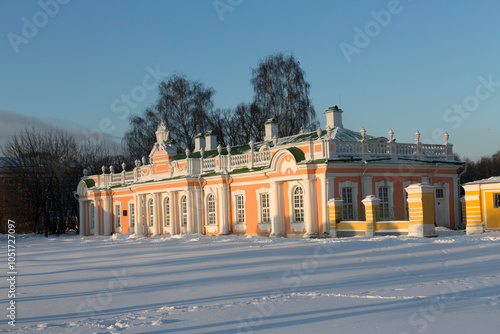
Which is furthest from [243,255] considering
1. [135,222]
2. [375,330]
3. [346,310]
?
[135,222]

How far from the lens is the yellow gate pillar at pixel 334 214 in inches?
1014

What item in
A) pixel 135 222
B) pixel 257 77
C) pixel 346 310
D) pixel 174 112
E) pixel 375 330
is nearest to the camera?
pixel 375 330

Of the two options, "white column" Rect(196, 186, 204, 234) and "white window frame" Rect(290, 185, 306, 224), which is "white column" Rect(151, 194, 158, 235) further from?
"white window frame" Rect(290, 185, 306, 224)

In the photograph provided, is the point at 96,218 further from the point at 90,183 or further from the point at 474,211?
the point at 474,211

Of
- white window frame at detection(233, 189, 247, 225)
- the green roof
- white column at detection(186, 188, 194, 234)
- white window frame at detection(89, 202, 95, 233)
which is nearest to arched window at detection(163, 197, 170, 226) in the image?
white column at detection(186, 188, 194, 234)

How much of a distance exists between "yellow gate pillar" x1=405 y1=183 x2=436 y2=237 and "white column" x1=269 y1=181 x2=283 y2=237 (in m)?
7.43

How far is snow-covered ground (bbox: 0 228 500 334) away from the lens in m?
8.53

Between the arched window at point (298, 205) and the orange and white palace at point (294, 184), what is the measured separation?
0.02 meters

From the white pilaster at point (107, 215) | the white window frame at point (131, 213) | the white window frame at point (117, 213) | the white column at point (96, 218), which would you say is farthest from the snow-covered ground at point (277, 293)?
the white column at point (96, 218)

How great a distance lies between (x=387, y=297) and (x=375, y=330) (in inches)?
86.4

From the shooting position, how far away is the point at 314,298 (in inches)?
405

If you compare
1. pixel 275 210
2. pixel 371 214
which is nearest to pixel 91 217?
pixel 275 210

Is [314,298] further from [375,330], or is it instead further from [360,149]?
[360,149]

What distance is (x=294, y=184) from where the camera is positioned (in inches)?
1092
